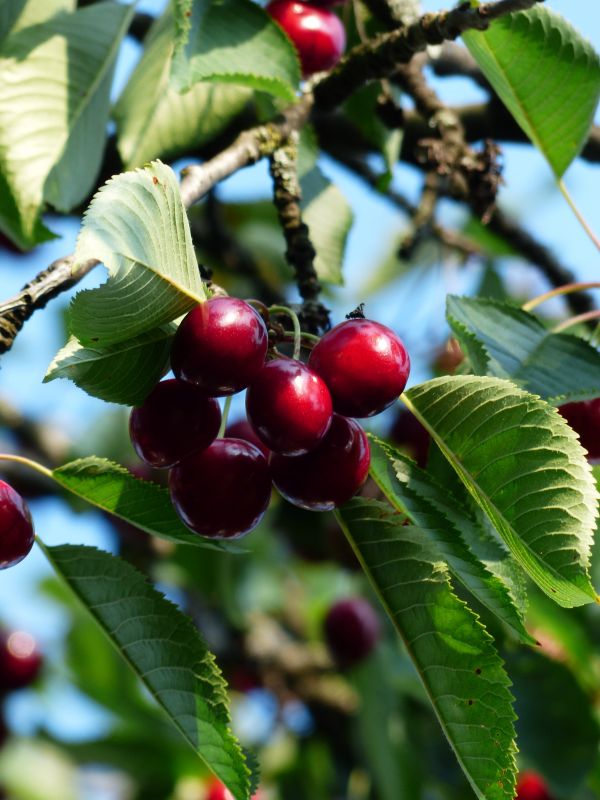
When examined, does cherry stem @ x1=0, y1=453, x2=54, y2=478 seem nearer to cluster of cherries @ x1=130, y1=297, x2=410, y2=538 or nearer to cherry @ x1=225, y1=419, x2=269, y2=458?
cluster of cherries @ x1=130, y1=297, x2=410, y2=538

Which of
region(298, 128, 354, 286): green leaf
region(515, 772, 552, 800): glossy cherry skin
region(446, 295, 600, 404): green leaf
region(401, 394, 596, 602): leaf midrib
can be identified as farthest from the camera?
region(515, 772, 552, 800): glossy cherry skin

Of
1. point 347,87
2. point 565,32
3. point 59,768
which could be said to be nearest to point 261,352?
point 565,32

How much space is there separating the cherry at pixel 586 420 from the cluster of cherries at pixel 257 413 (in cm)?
44

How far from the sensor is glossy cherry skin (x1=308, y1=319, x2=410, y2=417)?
1165 millimetres

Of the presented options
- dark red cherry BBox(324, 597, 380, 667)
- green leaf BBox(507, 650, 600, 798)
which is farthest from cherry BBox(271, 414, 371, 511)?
dark red cherry BBox(324, 597, 380, 667)

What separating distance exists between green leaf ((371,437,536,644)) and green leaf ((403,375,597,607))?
0.15 feet

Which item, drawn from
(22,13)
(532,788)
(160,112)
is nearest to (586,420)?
(160,112)

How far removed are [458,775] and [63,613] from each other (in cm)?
177

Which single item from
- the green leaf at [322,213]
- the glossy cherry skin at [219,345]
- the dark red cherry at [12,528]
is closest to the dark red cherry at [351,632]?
the green leaf at [322,213]

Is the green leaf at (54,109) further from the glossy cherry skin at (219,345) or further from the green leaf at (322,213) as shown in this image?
the glossy cherry skin at (219,345)

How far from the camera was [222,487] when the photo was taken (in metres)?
1.23

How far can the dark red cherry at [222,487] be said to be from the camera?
1.23m

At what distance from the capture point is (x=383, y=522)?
1.31m

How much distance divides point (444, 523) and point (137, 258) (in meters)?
0.48
